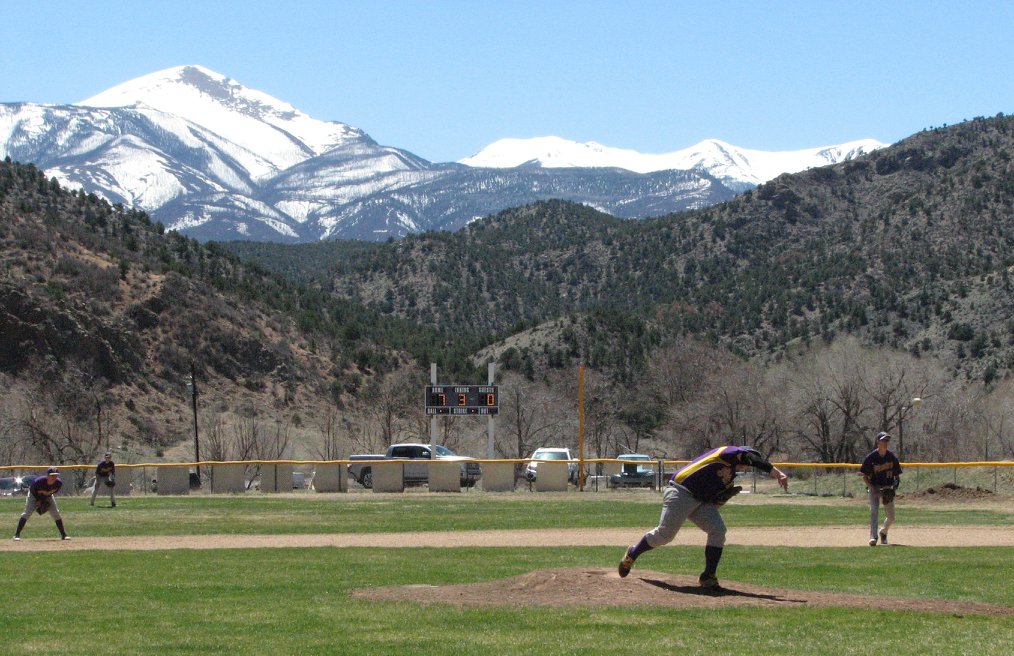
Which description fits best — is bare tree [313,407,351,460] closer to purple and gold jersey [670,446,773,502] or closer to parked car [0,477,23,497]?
parked car [0,477,23,497]

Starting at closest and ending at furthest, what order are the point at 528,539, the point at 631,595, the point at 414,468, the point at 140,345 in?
the point at 631,595 → the point at 528,539 → the point at 414,468 → the point at 140,345

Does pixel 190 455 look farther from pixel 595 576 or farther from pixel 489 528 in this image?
pixel 595 576

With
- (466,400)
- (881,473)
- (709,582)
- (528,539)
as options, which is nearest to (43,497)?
(528,539)

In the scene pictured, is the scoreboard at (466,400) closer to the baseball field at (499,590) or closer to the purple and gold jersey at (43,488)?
the baseball field at (499,590)

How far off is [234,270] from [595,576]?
312 ft

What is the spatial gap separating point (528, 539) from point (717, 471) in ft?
40.7

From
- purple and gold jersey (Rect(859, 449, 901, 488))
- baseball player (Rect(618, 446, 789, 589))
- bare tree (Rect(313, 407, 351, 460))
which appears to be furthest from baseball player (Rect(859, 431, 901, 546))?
bare tree (Rect(313, 407, 351, 460))

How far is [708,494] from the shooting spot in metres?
13.7

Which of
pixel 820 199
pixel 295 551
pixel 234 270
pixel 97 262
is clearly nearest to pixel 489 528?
pixel 295 551

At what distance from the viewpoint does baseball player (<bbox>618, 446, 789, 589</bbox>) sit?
13586mm

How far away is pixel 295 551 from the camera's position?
883 inches

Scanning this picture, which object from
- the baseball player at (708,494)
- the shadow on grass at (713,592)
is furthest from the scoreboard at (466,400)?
the baseball player at (708,494)

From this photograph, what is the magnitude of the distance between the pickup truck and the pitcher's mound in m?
33.3

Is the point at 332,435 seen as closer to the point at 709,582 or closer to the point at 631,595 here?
the point at 709,582
